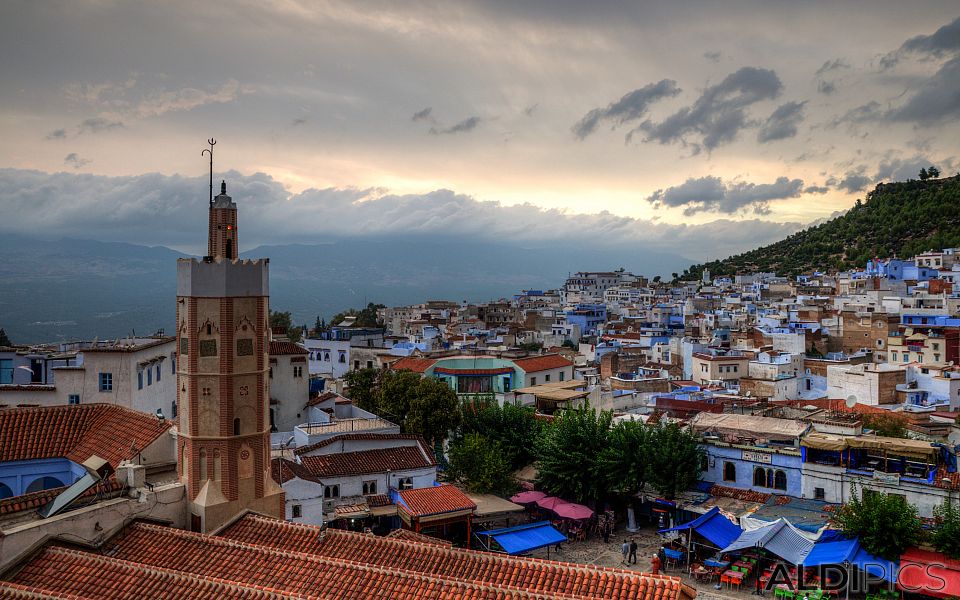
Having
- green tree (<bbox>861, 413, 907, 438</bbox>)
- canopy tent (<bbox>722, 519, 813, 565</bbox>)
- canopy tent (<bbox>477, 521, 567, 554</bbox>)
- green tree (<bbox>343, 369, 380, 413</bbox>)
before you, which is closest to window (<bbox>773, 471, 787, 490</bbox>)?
canopy tent (<bbox>722, 519, 813, 565</bbox>)

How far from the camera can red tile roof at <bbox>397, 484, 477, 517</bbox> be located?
18.8 metres

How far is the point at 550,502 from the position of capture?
72.0ft

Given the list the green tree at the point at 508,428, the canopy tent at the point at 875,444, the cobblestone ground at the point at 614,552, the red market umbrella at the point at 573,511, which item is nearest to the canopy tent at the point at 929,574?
the canopy tent at the point at 875,444

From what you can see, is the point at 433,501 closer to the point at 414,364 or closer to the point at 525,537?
the point at 525,537

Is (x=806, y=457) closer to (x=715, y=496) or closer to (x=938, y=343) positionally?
(x=715, y=496)

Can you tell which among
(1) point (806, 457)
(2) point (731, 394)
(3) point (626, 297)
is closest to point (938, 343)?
(2) point (731, 394)

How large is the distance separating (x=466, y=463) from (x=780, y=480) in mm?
9251

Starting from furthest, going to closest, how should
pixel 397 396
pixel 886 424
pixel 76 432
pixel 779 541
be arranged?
pixel 397 396
pixel 886 424
pixel 779 541
pixel 76 432

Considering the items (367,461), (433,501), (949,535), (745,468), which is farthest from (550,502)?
(949,535)

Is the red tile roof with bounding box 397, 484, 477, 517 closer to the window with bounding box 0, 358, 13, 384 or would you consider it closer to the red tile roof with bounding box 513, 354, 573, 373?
the window with bounding box 0, 358, 13, 384

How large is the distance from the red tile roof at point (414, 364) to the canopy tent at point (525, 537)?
1652 cm

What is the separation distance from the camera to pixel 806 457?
20.3 meters

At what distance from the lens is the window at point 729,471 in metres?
21.8

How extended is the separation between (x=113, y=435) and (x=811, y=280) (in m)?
74.2
